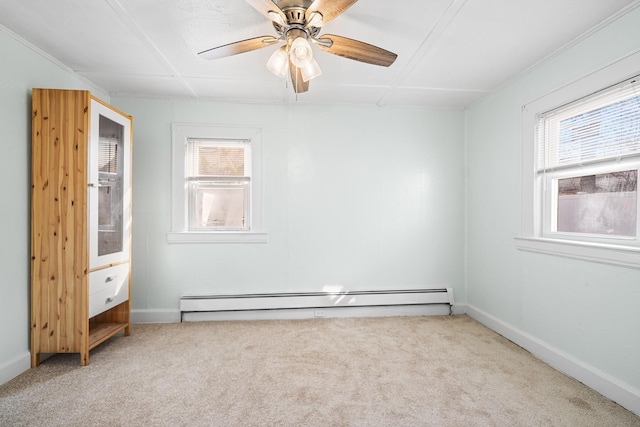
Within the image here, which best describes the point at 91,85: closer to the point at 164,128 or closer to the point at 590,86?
the point at 164,128

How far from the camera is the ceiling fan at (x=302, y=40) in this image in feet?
5.07

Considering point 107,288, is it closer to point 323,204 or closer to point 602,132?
point 323,204

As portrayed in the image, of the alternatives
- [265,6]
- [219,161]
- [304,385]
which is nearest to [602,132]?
[265,6]

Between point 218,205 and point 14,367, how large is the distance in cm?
202

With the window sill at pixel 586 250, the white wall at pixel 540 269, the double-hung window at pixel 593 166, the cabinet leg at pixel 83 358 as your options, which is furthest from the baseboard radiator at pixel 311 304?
the double-hung window at pixel 593 166

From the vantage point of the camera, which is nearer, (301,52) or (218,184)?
(301,52)

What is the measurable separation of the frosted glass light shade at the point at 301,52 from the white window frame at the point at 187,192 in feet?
5.90

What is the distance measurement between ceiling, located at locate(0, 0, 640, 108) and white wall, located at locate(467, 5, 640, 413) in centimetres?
17

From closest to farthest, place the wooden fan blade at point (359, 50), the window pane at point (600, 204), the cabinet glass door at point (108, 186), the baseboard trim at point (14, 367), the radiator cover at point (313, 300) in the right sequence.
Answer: the wooden fan blade at point (359, 50) < the window pane at point (600, 204) < the baseboard trim at point (14, 367) < the cabinet glass door at point (108, 186) < the radiator cover at point (313, 300)

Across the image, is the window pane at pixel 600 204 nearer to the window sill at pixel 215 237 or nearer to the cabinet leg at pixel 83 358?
the window sill at pixel 215 237

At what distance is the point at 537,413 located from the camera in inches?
72.0

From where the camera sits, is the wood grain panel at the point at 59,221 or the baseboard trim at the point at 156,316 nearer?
the wood grain panel at the point at 59,221

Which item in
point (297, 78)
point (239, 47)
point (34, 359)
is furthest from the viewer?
point (34, 359)

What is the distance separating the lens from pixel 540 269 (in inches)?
101
